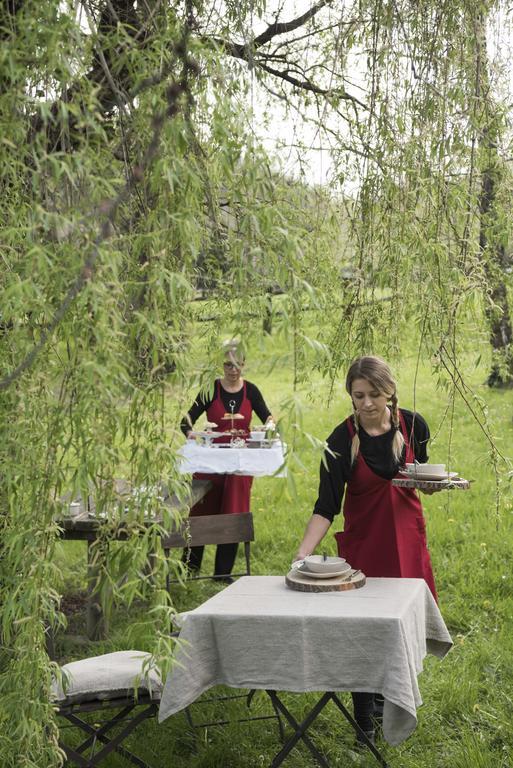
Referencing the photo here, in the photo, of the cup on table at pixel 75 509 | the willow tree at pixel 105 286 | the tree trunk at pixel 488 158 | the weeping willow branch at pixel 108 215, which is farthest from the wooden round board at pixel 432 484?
the cup on table at pixel 75 509

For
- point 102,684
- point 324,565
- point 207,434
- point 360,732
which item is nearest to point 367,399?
point 324,565

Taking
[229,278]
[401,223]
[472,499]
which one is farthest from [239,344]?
[472,499]

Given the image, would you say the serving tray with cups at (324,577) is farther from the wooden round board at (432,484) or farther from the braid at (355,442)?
the braid at (355,442)

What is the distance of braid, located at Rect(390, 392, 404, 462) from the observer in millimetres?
4660

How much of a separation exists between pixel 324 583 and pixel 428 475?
2.21ft

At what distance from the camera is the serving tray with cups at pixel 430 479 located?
409 centimetres

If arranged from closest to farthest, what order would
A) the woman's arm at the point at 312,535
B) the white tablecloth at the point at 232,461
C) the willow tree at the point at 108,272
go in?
1. the willow tree at the point at 108,272
2. the woman's arm at the point at 312,535
3. the white tablecloth at the point at 232,461

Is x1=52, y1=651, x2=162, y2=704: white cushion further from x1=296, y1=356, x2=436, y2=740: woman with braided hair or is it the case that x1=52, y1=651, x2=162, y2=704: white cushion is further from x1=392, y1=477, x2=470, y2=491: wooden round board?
x1=392, y1=477, x2=470, y2=491: wooden round board

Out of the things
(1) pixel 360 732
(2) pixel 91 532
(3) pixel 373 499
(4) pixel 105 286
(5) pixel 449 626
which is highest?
(4) pixel 105 286

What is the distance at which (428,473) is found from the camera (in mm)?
4250

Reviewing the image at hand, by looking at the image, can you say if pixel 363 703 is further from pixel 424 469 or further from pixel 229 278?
pixel 229 278

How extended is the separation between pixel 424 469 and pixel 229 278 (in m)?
1.70

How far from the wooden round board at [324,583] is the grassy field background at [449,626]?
13.1 inches

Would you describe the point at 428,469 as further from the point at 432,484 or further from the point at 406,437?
the point at 406,437
